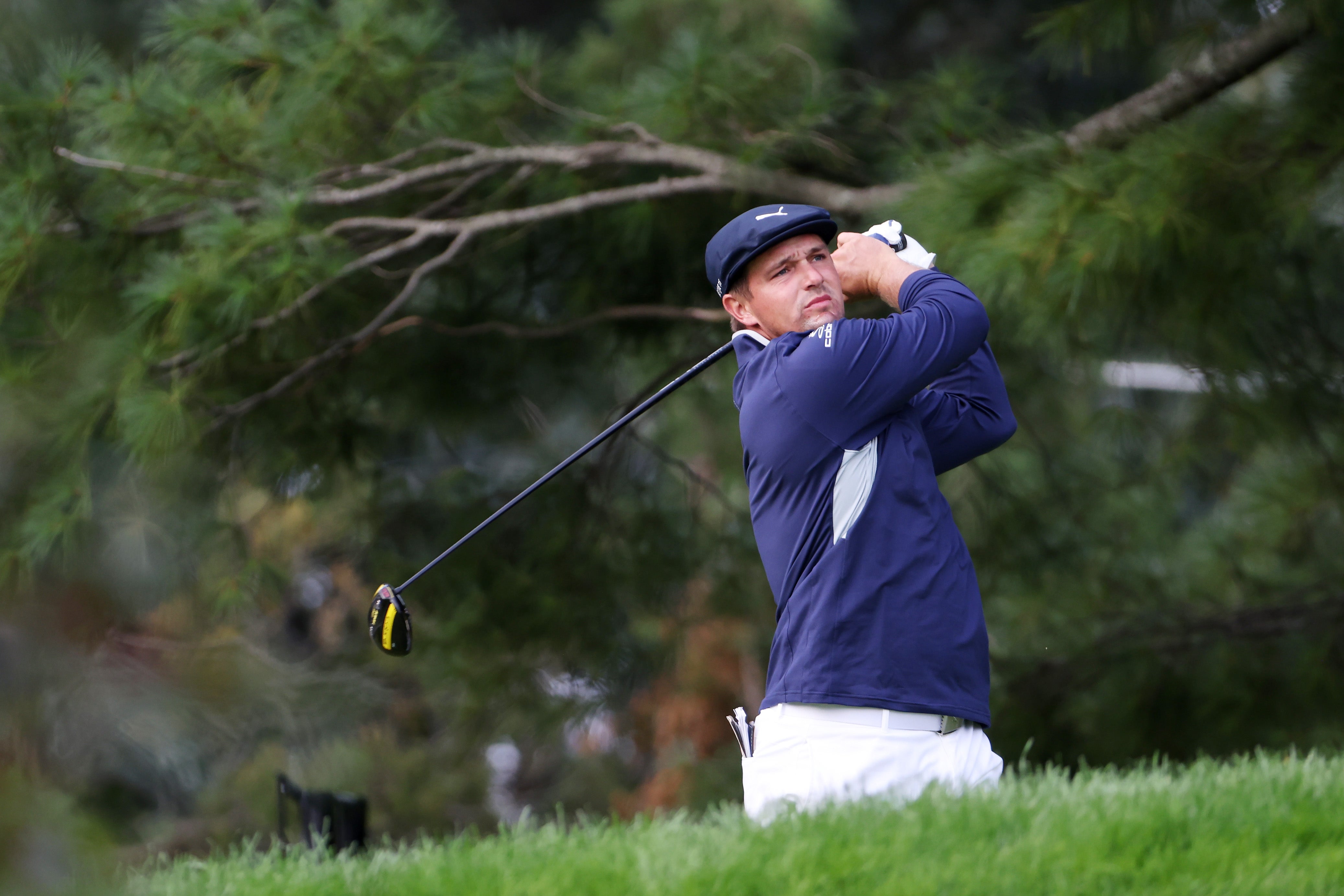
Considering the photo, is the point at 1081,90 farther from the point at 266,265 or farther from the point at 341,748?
the point at 341,748

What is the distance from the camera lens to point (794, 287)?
2455 millimetres

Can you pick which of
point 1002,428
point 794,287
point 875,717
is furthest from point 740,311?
point 875,717

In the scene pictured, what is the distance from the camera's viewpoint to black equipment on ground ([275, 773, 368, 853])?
3152 millimetres

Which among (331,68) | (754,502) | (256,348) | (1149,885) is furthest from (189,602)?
(1149,885)

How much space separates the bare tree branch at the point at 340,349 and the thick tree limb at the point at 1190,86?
2.01 meters

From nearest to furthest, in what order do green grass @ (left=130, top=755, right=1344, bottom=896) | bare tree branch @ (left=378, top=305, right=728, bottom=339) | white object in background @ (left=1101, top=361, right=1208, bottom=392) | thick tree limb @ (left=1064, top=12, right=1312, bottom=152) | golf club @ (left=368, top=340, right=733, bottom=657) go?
green grass @ (left=130, top=755, right=1344, bottom=896) < golf club @ (left=368, top=340, right=733, bottom=657) < thick tree limb @ (left=1064, top=12, right=1312, bottom=152) < bare tree branch @ (left=378, top=305, right=728, bottom=339) < white object in background @ (left=1101, top=361, right=1208, bottom=392)

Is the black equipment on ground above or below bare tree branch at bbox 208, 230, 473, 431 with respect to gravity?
below

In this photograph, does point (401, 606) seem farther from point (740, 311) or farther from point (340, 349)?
point (340, 349)

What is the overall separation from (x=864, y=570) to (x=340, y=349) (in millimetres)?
2753

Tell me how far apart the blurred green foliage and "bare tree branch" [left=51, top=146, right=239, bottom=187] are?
30mm

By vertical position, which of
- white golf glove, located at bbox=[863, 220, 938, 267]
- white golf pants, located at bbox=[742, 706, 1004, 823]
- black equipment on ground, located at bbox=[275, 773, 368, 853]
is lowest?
black equipment on ground, located at bbox=[275, 773, 368, 853]

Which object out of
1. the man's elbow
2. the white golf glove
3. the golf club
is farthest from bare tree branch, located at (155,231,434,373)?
the man's elbow

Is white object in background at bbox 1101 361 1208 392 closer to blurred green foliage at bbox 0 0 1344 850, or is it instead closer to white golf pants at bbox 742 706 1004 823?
blurred green foliage at bbox 0 0 1344 850

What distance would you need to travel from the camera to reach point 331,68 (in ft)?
13.6
